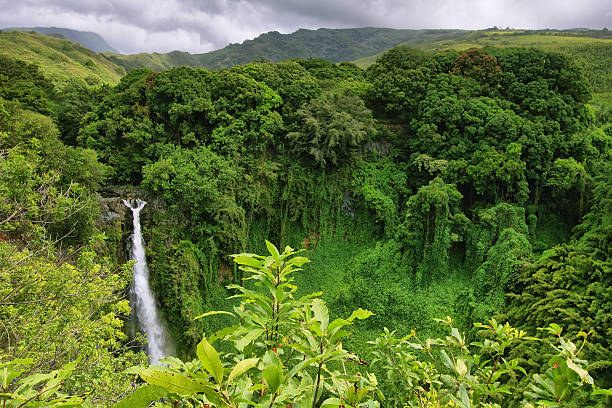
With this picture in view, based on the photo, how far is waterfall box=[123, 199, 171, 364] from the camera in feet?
28.9

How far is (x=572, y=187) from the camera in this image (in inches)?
406

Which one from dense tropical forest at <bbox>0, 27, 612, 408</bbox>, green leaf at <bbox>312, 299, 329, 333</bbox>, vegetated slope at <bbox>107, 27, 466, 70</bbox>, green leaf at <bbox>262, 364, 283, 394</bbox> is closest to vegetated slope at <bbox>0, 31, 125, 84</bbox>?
dense tropical forest at <bbox>0, 27, 612, 408</bbox>

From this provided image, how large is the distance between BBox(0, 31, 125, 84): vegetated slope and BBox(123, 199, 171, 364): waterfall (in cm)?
1423

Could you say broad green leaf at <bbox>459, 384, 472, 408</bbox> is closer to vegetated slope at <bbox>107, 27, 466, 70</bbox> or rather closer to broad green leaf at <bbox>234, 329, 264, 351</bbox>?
broad green leaf at <bbox>234, 329, 264, 351</bbox>

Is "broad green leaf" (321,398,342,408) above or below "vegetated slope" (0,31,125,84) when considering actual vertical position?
below

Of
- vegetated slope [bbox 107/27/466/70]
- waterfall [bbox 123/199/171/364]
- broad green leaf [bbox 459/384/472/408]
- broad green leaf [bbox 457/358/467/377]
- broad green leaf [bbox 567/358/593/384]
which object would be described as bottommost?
waterfall [bbox 123/199/171/364]

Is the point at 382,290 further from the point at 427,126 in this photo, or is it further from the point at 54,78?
the point at 54,78

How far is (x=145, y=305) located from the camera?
899 cm

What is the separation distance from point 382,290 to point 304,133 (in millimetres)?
5919

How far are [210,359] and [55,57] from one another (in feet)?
106

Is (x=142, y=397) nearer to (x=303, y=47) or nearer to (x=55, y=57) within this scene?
(x=55, y=57)

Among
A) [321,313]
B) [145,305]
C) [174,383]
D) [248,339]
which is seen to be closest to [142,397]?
[174,383]

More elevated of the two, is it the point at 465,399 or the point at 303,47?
the point at 303,47

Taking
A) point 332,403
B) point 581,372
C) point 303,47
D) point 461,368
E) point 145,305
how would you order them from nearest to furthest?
point 332,403, point 581,372, point 461,368, point 145,305, point 303,47
